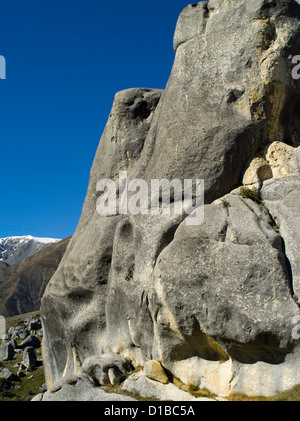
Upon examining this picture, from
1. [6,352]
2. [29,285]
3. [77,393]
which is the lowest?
[6,352]

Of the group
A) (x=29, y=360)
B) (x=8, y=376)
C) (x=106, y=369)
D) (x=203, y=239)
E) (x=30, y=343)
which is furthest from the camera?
(x=30, y=343)

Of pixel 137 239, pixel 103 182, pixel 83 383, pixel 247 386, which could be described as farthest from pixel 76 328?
pixel 247 386

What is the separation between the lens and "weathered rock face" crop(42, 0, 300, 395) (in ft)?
35.6

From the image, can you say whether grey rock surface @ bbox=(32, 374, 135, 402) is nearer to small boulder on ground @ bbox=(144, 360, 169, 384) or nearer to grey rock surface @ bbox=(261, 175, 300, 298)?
small boulder on ground @ bbox=(144, 360, 169, 384)

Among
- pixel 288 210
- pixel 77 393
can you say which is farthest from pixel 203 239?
pixel 77 393

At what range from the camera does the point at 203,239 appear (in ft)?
38.8

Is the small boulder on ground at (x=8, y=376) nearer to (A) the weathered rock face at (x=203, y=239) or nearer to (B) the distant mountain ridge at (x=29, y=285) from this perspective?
(A) the weathered rock face at (x=203, y=239)

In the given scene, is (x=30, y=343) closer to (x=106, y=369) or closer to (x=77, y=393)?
(x=106, y=369)

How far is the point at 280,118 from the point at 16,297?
4175 inches

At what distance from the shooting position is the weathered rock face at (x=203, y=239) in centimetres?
1084

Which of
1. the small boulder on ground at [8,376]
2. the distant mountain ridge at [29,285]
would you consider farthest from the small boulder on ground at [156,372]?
the distant mountain ridge at [29,285]

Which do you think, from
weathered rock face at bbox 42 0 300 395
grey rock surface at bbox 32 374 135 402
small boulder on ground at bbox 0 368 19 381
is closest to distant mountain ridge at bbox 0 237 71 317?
small boulder on ground at bbox 0 368 19 381
